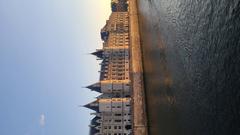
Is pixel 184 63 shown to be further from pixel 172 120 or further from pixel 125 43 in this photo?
pixel 125 43

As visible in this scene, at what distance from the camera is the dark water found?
7.86 metres

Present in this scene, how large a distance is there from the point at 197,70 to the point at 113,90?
67253mm

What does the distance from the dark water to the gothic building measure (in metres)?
51.6

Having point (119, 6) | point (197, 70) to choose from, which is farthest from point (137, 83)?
point (119, 6)

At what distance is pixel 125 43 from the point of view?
306 ft

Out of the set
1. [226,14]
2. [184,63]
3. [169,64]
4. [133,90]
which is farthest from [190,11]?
[133,90]

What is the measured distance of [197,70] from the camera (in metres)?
10.5

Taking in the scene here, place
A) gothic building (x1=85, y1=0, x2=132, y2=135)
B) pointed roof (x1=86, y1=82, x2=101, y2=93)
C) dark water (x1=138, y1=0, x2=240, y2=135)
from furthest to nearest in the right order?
pointed roof (x1=86, y1=82, x2=101, y2=93)
gothic building (x1=85, y1=0, x2=132, y2=135)
dark water (x1=138, y1=0, x2=240, y2=135)

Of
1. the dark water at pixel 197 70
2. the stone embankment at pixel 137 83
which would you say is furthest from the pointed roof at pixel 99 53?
the dark water at pixel 197 70

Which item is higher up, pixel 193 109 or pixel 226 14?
pixel 226 14

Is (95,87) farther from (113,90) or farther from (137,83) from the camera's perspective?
(137,83)

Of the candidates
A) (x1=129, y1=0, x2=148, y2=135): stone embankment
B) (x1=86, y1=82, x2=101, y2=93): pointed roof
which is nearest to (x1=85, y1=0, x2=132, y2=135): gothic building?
(x1=86, y1=82, x2=101, y2=93): pointed roof

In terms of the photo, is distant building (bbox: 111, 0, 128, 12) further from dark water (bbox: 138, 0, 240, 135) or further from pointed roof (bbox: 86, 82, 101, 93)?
dark water (bbox: 138, 0, 240, 135)

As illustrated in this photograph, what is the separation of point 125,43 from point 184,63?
8101cm
